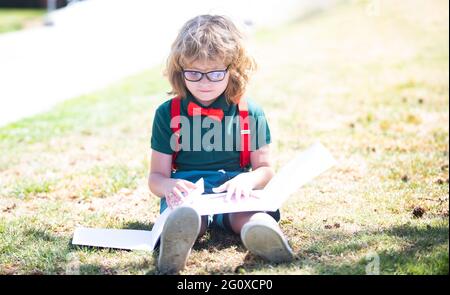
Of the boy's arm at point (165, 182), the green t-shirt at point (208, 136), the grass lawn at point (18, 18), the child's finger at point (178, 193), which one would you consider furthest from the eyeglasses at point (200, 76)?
the grass lawn at point (18, 18)

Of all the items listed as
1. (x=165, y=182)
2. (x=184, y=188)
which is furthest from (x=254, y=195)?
(x=165, y=182)

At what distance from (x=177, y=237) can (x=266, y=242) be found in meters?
0.38

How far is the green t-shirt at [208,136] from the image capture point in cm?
338

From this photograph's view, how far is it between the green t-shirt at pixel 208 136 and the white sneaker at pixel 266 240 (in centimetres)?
59

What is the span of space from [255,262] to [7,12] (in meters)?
16.0

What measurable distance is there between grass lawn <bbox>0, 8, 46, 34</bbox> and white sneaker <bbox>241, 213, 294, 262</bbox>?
11.3 metres

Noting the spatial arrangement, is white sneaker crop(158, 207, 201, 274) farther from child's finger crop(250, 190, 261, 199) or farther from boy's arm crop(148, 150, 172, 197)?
boy's arm crop(148, 150, 172, 197)

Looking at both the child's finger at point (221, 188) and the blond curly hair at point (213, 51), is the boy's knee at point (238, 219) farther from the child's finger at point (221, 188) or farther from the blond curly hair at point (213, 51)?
the blond curly hair at point (213, 51)

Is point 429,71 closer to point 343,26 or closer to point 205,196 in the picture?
point 343,26

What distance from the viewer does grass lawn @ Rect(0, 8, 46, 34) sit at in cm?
1364

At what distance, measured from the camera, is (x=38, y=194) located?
14.1ft

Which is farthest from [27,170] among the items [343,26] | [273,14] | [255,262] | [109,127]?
[273,14]

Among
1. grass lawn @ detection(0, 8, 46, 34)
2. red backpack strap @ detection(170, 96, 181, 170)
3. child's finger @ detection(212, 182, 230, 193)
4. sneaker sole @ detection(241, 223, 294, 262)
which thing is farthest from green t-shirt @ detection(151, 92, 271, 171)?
grass lawn @ detection(0, 8, 46, 34)

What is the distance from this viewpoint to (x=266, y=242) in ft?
9.20
